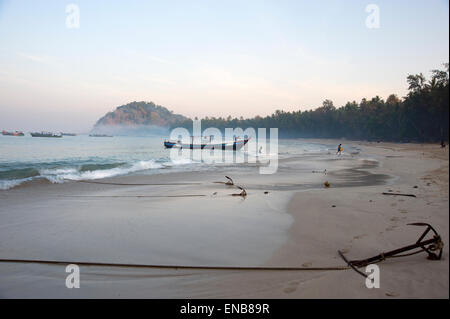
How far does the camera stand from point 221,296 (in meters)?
2.94

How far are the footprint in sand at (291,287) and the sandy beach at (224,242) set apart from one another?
11 mm

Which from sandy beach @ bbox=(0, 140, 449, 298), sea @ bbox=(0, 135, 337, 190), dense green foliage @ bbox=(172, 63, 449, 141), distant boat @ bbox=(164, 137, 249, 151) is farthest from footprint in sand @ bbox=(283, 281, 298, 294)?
distant boat @ bbox=(164, 137, 249, 151)

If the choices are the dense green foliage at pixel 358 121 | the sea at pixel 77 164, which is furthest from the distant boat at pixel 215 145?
the dense green foliage at pixel 358 121

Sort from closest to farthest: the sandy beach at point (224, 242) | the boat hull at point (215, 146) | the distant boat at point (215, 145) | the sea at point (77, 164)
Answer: the sandy beach at point (224, 242)
the sea at point (77, 164)
the distant boat at point (215, 145)
the boat hull at point (215, 146)

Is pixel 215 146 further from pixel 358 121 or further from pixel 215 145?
pixel 358 121

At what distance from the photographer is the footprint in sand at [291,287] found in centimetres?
280

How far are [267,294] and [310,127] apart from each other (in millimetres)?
137521

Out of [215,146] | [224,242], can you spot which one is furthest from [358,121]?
[224,242]

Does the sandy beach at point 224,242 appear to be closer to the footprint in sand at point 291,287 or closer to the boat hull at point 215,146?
the footprint in sand at point 291,287

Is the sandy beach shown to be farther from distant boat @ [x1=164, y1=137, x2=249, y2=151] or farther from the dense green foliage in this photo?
distant boat @ [x1=164, y1=137, x2=249, y2=151]

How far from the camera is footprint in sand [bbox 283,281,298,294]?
2.80 m

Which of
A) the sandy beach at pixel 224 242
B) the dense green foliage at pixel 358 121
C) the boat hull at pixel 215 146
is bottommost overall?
the sandy beach at pixel 224 242

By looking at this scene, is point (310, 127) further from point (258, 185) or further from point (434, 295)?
point (434, 295)
